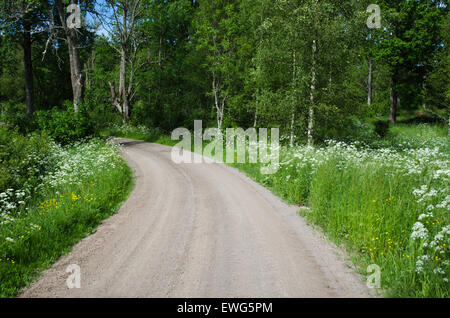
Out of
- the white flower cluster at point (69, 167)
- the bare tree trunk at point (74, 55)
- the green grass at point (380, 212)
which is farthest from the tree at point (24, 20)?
the green grass at point (380, 212)

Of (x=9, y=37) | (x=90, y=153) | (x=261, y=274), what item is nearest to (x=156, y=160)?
(x=90, y=153)

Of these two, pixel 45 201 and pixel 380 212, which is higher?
pixel 380 212

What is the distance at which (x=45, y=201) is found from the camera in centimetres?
806

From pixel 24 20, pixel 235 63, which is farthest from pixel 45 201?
pixel 24 20

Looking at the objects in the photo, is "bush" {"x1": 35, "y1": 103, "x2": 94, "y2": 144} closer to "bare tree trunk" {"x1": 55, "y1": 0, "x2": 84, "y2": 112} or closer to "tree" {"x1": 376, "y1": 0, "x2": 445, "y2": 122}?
"bare tree trunk" {"x1": 55, "y1": 0, "x2": 84, "y2": 112}

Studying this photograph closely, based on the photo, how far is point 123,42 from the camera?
26.2 meters

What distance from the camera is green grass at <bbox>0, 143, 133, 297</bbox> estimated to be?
16.7ft

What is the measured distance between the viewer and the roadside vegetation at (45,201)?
18.0ft

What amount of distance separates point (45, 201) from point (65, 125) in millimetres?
11552

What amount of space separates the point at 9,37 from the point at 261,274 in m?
30.6

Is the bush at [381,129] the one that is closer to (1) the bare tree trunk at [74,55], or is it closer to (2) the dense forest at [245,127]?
(2) the dense forest at [245,127]

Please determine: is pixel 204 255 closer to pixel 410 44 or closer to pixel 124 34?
pixel 124 34

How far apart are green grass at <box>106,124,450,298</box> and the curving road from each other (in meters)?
0.52
